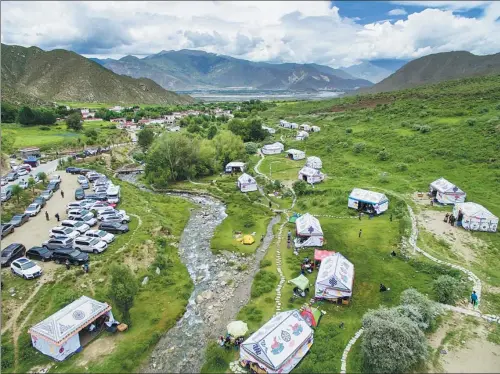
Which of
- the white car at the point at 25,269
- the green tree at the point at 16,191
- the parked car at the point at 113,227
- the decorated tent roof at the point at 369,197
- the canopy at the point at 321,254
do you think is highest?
the green tree at the point at 16,191

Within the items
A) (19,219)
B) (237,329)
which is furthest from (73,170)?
(237,329)

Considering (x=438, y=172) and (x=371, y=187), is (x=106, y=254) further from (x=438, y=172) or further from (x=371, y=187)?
(x=438, y=172)

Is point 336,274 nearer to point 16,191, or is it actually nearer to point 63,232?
point 63,232

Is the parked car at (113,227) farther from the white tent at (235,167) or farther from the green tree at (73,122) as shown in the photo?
the green tree at (73,122)

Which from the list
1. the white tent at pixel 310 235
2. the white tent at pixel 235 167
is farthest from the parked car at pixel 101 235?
the white tent at pixel 235 167

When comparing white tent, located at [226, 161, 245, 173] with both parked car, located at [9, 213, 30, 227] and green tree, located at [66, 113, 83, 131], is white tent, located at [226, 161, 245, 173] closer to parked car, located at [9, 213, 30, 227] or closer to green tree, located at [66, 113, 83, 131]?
parked car, located at [9, 213, 30, 227]

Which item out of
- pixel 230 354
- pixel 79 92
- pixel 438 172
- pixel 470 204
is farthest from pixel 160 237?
pixel 79 92

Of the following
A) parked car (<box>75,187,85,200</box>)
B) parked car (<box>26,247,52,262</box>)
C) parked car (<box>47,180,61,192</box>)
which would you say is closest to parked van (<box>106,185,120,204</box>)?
parked car (<box>75,187,85,200</box>)
